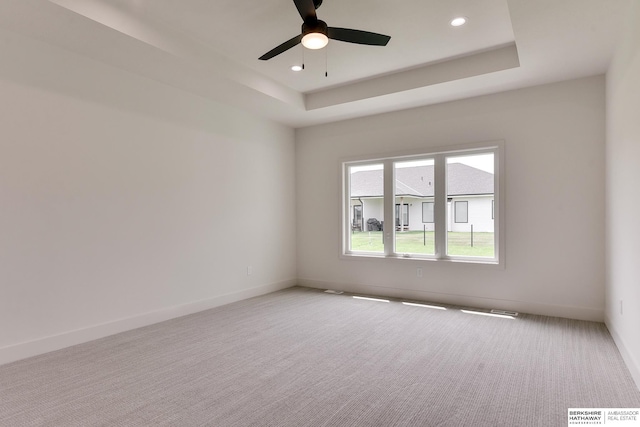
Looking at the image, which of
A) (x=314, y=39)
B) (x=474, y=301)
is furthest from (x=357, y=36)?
(x=474, y=301)

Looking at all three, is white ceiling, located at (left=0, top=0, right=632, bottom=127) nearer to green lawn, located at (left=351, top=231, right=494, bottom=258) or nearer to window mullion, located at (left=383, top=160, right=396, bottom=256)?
window mullion, located at (left=383, top=160, right=396, bottom=256)

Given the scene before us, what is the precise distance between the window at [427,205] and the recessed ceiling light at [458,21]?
182cm

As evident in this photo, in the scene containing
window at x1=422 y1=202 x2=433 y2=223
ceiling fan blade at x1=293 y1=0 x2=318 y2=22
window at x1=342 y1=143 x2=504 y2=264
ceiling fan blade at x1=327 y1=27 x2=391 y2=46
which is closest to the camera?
ceiling fan blade at x1=293 y1=0 x2=318 y2=22

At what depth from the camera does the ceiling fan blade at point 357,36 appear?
2.80 m

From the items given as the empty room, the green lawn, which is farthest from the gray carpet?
the green lawn

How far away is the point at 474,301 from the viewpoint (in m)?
4.78

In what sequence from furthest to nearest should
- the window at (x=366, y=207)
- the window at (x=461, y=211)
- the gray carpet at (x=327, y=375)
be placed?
the window at (x=366, y=207) < the window at (x=461, y=211) < the gray carpet at (x=327, y=375)

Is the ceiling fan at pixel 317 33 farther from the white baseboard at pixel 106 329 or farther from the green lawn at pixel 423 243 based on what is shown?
the white baseboard at pixel 106 329

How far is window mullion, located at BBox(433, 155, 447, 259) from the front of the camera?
202 inches

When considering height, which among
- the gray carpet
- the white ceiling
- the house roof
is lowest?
the gray carpet

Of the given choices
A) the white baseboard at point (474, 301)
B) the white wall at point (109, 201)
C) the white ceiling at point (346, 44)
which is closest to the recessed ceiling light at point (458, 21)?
the white ceiling at point (346, 44)

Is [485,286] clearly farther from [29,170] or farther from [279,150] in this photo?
[29,170]

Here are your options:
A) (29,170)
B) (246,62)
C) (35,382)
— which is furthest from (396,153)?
(35,382)

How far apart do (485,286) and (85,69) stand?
517 cm
